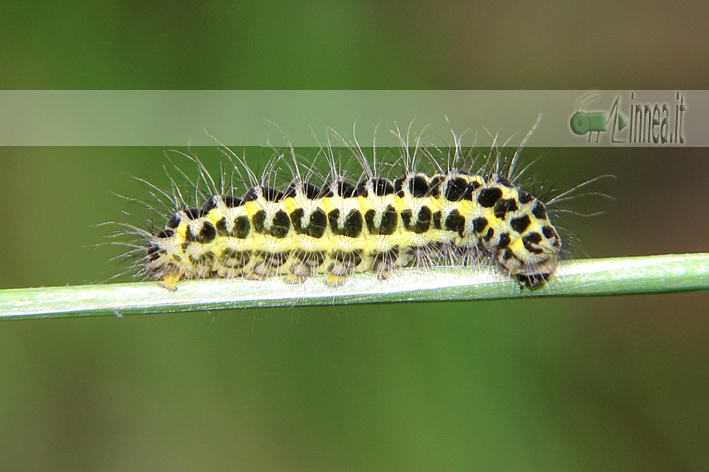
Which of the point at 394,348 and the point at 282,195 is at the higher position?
the point at 282,195

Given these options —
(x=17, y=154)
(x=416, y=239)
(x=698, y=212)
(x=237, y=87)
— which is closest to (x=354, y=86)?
(x=237, y=87)

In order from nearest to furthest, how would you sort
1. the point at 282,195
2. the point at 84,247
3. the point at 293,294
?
1. the point at 293,294
2. the point at 282,195
3. the point at 84,247

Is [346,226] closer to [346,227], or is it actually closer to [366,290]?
[346,227]

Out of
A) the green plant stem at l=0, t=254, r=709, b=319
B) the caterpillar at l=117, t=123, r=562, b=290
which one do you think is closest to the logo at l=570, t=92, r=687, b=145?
the caterpillar at l=117, t=123, r=562, b=290

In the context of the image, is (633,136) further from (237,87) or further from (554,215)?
(237,87)

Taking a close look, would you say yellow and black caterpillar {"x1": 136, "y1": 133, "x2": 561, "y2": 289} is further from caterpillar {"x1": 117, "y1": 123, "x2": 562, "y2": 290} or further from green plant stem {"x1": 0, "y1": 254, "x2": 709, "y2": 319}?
green plant stem {"x1": 0, "y1": 254, "x2": 709, "y2": 319}

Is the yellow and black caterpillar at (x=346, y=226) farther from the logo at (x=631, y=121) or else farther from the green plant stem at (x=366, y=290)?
the logo at (x=631, y=121)
